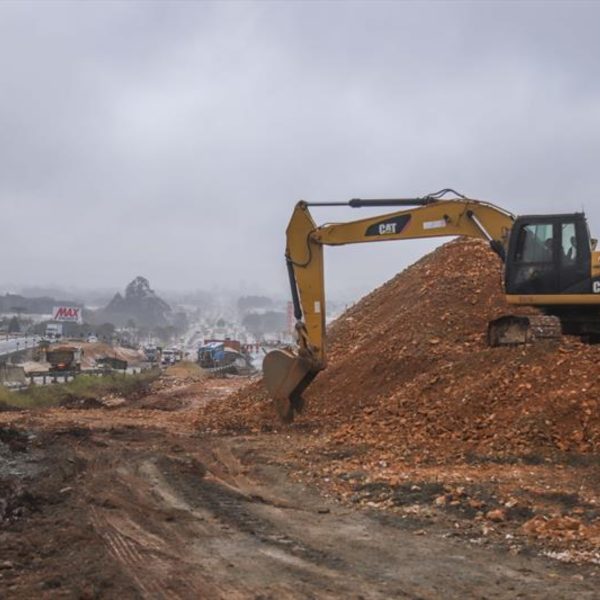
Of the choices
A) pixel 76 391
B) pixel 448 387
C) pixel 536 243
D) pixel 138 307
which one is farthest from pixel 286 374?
pixel 138 307

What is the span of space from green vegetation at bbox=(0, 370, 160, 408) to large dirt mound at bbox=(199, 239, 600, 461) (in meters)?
7.76

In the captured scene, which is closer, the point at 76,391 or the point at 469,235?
the point at 469,235

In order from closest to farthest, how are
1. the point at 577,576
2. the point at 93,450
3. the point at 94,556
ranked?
the point at 577,576 → the point at 94,556 → the point at 93,450

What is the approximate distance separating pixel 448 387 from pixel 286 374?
3.00m

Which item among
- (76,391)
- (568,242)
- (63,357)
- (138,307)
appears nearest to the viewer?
(568,242)

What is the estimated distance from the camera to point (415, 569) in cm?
649

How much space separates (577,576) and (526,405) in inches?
244

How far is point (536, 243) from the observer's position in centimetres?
1227

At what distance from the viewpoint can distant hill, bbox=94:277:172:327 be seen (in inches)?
6717

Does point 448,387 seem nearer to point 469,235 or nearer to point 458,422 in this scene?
point 458,422

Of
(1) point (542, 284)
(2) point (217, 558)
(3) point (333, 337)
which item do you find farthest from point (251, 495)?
(3) point (333, 337)

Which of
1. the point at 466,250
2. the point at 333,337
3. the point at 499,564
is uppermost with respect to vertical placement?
the point at 466,250

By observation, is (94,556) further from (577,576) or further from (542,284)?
(542,284)

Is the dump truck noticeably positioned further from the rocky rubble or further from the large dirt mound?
the rocky rubble
